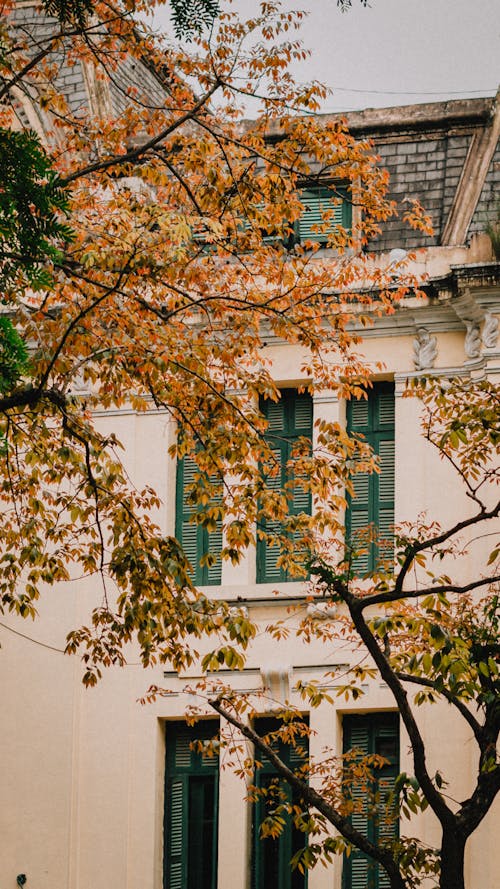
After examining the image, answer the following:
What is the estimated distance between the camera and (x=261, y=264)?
1738 centimetres

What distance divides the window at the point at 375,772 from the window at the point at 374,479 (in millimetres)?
1729

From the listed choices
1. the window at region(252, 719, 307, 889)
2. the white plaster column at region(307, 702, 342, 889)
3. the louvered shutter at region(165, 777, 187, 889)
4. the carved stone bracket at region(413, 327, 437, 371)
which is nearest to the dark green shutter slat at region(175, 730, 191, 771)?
the louvered shutter at region(165, 777, 187, 889)

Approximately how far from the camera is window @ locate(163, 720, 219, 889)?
20469 mm

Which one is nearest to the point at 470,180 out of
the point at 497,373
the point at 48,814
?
the point at 497,373

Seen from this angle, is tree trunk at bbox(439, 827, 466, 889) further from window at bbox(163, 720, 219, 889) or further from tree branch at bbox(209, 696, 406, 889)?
window at bbox(163, 720, 219, 889)

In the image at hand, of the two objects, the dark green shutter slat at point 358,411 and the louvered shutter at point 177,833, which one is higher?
the dark green shutter slat at point 358,411

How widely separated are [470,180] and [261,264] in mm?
5807

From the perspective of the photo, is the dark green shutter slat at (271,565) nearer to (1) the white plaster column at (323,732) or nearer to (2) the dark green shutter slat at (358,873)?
(1) the white plaster column at (323,732)

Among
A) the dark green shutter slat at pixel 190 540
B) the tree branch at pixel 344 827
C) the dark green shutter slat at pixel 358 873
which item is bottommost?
the dark green shutter slat at pixel 358 873

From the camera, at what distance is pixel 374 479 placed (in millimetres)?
21406

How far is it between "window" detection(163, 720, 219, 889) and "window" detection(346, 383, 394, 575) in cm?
274

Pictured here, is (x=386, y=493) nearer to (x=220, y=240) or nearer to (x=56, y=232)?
(x=220, y=240)

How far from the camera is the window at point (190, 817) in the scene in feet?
67.2

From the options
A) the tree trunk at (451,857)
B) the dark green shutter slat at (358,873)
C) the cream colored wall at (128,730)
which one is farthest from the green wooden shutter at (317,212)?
the tree trunk at (451,857)
